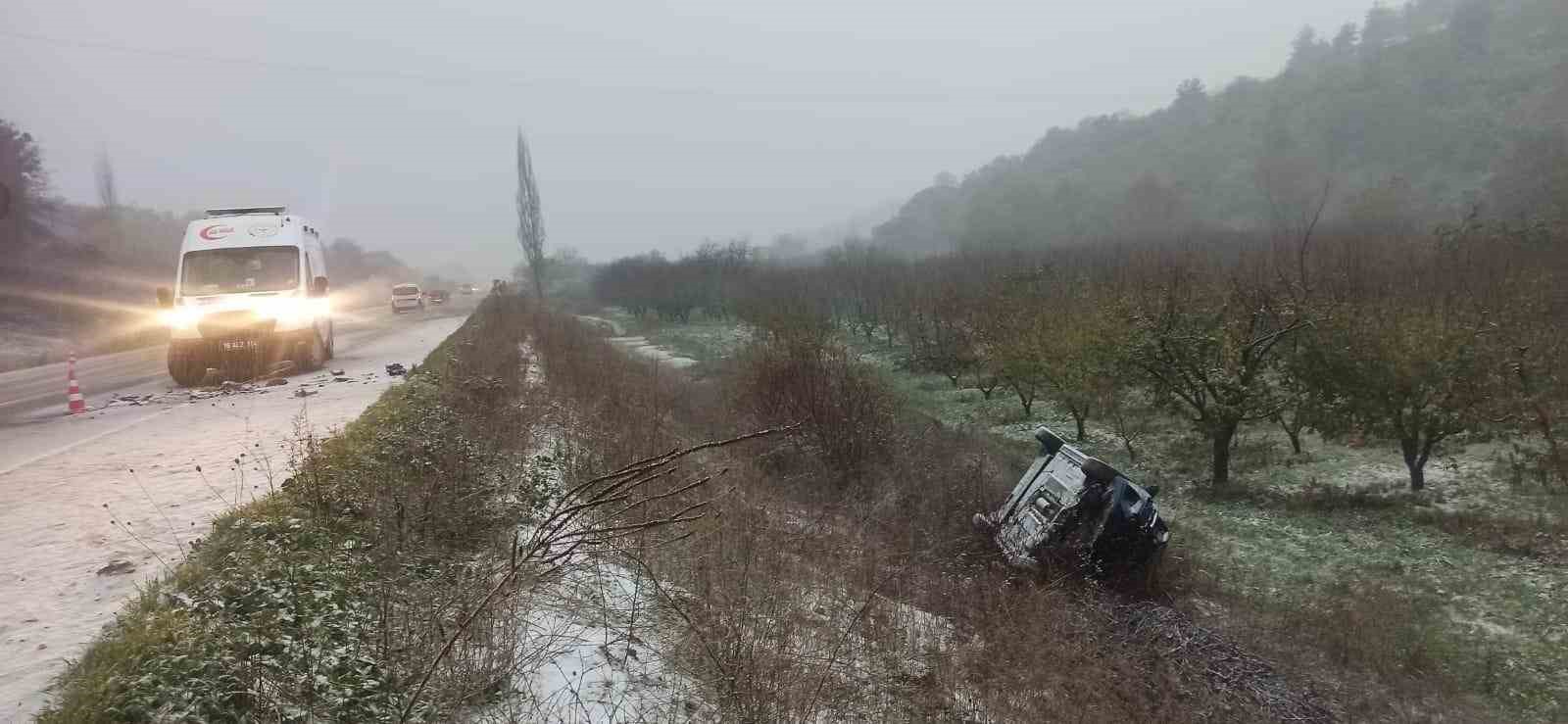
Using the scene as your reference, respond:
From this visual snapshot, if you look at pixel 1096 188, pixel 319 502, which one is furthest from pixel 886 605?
pixel 1096 188

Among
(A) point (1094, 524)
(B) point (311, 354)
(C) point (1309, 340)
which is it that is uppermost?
(B) point (311, 354)

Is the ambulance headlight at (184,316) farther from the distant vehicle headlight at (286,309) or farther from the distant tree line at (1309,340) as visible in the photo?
the distant tree line at (1309,340)

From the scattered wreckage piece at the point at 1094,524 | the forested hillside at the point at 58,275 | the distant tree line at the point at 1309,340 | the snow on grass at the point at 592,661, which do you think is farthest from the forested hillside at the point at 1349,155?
the forested hillside at the point at 58,275

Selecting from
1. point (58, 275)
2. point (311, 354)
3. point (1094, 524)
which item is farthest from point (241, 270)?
point (58, 275)

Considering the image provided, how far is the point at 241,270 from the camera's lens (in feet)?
42.4

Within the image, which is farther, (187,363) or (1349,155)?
(1349,155)

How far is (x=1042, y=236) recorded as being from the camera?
57000 mm

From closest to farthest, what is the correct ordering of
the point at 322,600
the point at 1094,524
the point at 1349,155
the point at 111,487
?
1. the point at 322,600
2. the point at 111,487
3. the point at 1094,524
4. the point at 1349,155

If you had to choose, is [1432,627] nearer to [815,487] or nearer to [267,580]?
[815,487]

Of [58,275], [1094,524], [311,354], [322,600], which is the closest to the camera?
[322,600]

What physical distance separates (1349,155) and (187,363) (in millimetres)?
74489

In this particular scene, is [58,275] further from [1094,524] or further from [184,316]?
[1094,524]

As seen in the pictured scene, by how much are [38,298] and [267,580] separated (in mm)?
38740

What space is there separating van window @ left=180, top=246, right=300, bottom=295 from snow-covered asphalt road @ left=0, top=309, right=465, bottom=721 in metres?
1.70
